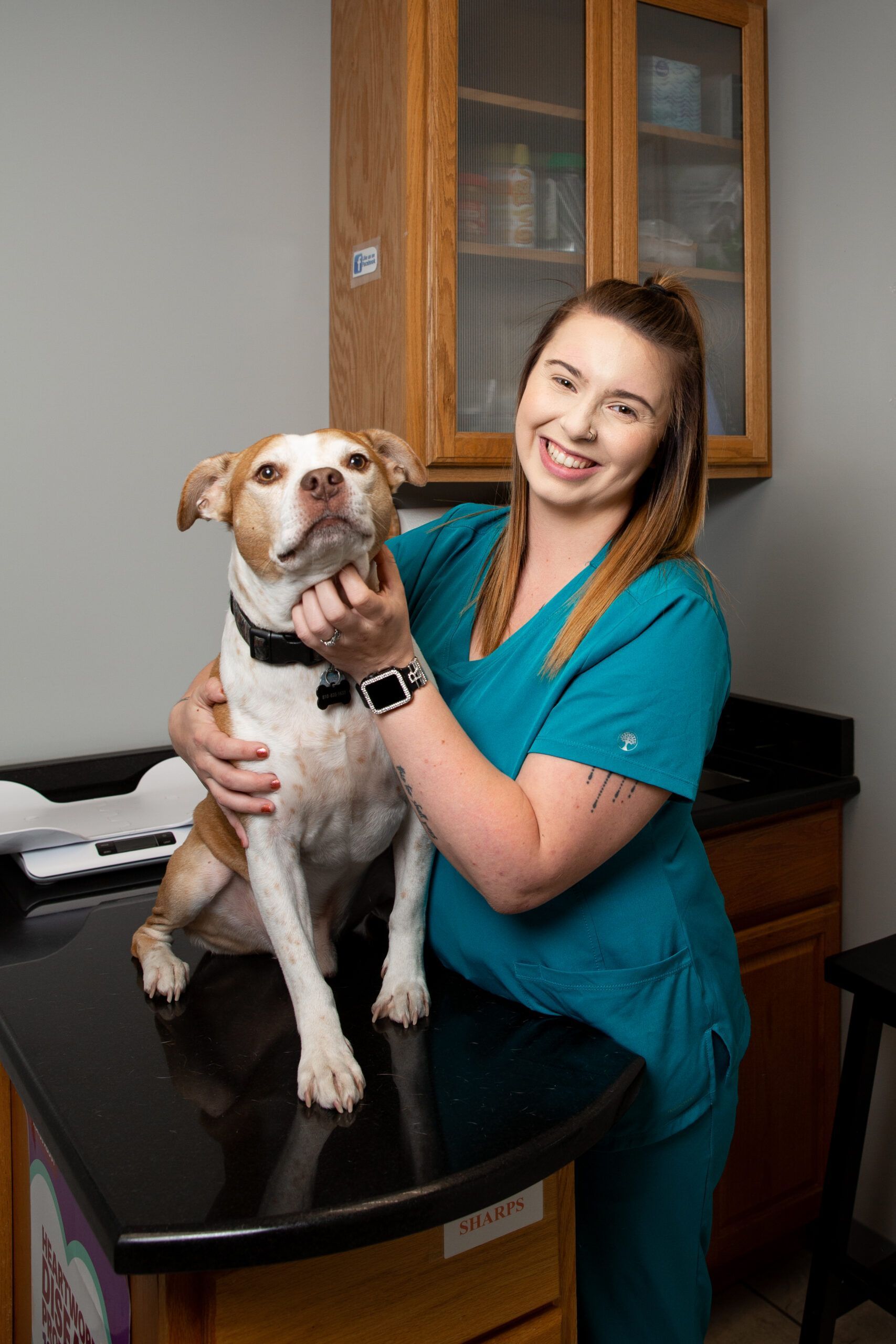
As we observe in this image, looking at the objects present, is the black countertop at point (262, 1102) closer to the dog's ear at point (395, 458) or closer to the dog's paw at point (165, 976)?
the dog's paw at point (165, 976)

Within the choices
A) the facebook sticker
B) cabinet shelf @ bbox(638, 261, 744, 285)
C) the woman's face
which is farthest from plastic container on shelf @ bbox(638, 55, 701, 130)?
the woman's face

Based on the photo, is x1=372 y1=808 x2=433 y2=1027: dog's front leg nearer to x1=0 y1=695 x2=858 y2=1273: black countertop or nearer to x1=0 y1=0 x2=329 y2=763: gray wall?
x1=0 y1=695 x2=858 y2=1273: black countertop

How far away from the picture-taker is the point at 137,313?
187 cm

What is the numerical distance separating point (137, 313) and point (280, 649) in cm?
113

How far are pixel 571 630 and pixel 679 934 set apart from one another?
1.12ft

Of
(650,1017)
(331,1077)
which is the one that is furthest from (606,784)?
(331,1077)

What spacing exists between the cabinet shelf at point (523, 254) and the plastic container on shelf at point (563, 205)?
14 mm

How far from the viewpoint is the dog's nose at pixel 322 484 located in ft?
3.19

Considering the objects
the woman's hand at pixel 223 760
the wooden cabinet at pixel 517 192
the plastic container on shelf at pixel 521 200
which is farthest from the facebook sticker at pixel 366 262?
the woman's hand at pixel 223 760

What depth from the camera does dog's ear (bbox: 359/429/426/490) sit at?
116cm

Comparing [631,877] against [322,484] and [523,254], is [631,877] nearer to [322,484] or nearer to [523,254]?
[322,484]

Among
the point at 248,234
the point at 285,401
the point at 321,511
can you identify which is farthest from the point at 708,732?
the point at 248,234

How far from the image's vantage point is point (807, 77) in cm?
210

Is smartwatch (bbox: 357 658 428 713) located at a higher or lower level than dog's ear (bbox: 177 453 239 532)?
lower
